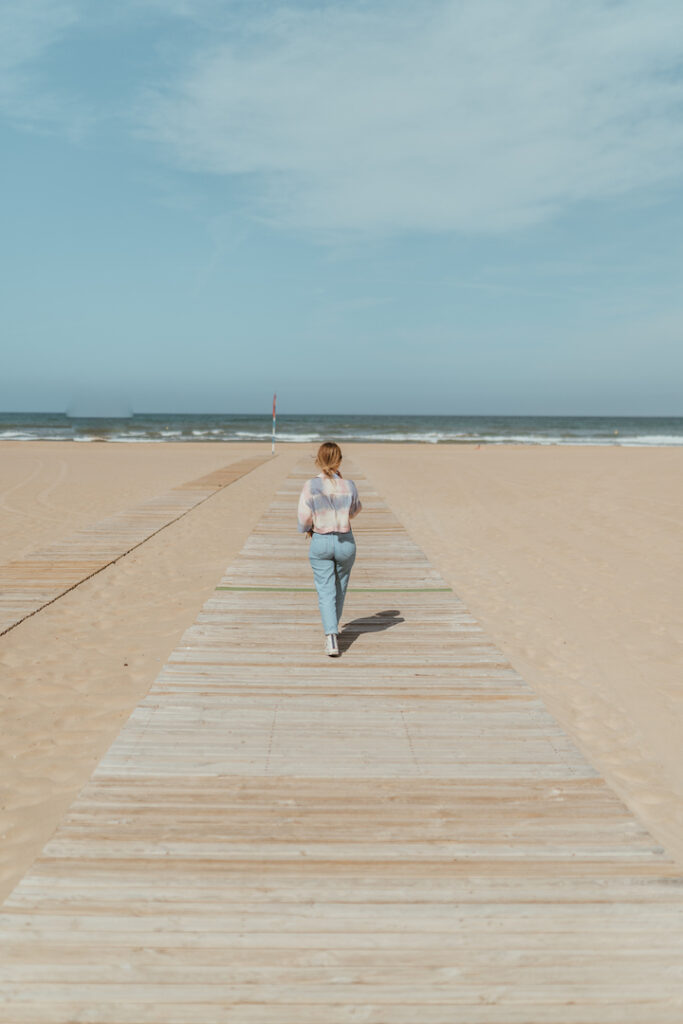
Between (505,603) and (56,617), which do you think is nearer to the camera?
(56,617)

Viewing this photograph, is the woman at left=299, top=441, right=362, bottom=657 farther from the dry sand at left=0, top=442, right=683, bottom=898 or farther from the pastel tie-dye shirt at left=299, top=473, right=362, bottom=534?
the dry sand at left=0, top=442, right=683, bottom=898

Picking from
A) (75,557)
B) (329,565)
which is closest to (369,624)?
(329,565)

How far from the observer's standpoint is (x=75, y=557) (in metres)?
9.35

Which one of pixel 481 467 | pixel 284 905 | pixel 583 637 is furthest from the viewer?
pixel 481 467

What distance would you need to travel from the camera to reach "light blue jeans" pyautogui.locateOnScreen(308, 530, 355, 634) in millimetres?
5051

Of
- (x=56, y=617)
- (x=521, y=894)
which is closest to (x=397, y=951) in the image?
(x=521, y=894)

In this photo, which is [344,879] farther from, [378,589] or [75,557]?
[75,557]

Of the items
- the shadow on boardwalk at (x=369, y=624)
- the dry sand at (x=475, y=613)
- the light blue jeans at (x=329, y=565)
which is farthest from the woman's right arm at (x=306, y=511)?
the dry sand at (x=475, y=613)

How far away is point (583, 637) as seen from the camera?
672 cm

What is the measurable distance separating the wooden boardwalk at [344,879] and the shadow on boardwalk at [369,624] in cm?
117

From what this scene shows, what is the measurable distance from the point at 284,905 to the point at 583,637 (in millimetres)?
5028

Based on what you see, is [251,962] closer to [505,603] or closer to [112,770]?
[112,770]

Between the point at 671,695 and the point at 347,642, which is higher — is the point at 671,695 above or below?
below

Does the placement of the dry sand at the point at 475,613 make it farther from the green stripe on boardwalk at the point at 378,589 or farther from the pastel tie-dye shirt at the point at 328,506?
the pastel tie-dye shirt at the point at 328,506
